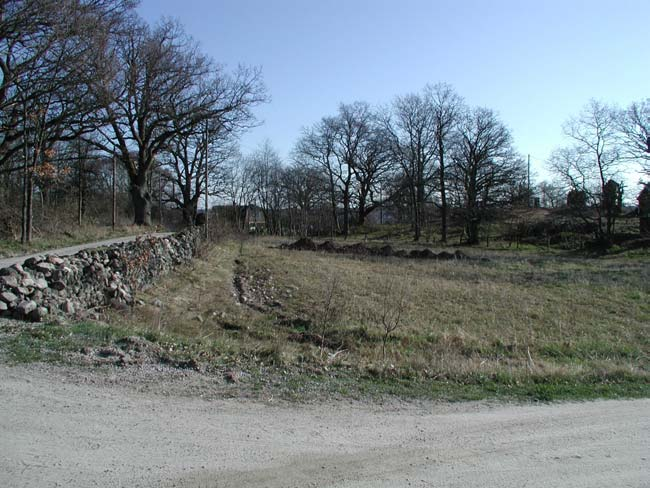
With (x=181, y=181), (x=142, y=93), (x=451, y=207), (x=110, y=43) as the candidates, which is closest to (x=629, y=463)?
(x=110, y=43)

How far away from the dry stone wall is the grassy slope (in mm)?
772

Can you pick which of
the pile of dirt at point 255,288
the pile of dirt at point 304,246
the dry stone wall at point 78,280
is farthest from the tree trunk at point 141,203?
the dry stone wall at point 78,280

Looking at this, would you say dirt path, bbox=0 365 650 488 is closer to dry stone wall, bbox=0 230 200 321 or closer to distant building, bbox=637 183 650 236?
dry stone wall, bbox=0 230 200 321

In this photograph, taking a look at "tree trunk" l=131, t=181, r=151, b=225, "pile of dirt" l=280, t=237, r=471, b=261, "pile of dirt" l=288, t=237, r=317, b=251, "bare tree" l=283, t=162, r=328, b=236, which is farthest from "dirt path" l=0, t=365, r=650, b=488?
"bare tree" l=283, t=162, r=328, b=236

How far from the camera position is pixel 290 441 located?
4.16 metres

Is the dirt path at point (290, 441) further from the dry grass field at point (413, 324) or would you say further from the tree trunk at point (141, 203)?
the tree trunk at point (141, 203)

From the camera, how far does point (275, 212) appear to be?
72.1 m

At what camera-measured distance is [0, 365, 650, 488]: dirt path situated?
354cm

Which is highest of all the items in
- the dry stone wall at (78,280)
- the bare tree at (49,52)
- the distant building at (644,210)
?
the bare tree at (49,52)

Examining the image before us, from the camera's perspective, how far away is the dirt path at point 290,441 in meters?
3.54

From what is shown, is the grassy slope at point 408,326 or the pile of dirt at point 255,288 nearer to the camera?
the grassy slope at point 408,326

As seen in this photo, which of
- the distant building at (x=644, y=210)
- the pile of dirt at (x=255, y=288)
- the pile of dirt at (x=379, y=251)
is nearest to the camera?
the pile of dirt at (x=255, y=288)

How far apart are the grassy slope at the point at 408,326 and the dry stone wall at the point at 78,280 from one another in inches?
30.4

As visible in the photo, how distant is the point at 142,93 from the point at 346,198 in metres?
40.0
